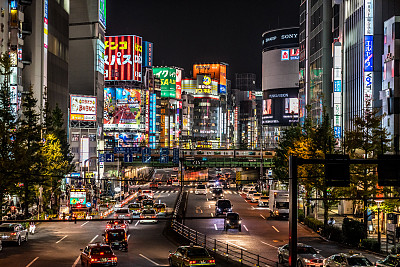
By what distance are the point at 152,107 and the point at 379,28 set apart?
388ft

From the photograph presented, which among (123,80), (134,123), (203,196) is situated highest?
(123,80)

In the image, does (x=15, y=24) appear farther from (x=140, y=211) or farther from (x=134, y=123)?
(x=134, y=123)

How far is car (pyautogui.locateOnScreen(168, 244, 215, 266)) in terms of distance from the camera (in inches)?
1277

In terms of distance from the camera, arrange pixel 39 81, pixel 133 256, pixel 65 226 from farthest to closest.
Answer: pixel 39 81, pixel 65 226, pixel 133 256

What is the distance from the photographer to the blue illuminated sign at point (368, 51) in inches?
2670

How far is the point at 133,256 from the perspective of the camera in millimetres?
39312

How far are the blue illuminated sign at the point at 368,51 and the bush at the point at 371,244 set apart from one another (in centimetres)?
2812

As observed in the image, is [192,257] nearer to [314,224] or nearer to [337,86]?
[314,224]

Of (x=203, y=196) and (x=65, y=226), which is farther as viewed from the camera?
(x=203, y=196)

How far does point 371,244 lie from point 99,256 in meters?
18.8

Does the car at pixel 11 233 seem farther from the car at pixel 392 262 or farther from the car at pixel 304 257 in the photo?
the car at pixel 392 262

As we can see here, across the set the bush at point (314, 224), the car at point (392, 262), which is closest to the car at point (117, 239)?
the car at point (392, 262)

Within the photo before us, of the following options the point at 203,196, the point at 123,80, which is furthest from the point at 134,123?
the point at 203,196

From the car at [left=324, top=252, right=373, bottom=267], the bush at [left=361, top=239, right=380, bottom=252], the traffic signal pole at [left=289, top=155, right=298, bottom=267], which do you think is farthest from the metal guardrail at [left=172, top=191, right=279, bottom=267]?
the traffic signal pole at [left=289, top=155, right=298, bottom=267]
